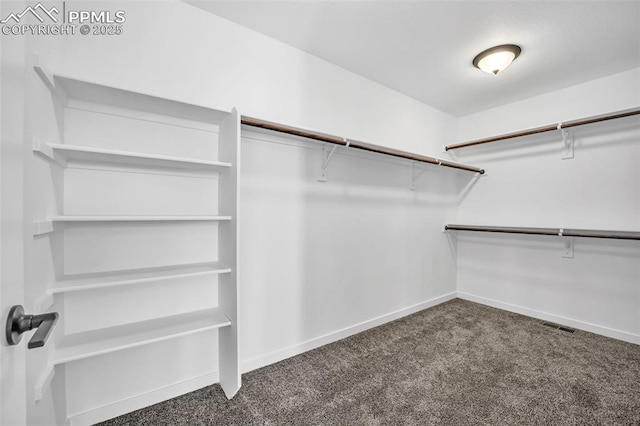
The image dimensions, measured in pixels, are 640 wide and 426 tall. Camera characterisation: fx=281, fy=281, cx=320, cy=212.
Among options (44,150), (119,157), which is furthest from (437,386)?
(44,150)

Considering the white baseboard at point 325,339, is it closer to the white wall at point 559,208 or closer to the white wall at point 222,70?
the white wall at point 559,208

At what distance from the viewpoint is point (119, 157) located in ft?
4.43

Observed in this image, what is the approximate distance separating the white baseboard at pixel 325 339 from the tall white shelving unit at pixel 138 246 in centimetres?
27

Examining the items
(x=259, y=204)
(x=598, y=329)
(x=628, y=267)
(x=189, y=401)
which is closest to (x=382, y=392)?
(x=189, y=401)

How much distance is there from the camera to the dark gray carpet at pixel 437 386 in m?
1.52

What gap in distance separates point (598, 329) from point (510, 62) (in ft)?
8.26

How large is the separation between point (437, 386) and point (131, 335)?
5.88 ft

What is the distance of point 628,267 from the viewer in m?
2.45

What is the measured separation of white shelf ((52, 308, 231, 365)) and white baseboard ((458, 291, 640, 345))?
3045 millimetres

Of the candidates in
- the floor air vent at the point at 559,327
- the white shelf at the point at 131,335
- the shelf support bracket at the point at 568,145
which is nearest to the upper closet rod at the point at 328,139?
the shelf support bracket at the point at 568,145

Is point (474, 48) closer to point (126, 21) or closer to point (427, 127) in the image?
point (427, 127)

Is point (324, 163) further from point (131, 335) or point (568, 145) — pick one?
point (568, 145)

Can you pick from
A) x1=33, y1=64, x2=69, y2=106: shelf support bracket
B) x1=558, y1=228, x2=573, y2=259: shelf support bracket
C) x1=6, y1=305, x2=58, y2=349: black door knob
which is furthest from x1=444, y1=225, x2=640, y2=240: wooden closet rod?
x1=33, y1=64, x2=69, y2=106: shelf support bracket

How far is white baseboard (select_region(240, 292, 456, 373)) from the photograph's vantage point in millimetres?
1985
